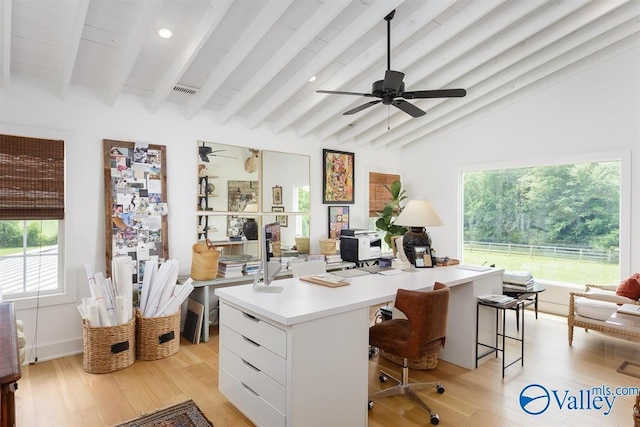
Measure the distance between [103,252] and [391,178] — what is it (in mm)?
4349

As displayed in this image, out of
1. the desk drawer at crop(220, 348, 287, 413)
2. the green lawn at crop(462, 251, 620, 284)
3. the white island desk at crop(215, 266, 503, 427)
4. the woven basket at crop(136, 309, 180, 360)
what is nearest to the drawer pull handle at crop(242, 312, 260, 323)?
the white island desk at crop(215, 266, 503, 427)

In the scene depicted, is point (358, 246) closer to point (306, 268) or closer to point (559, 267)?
point (306, 268)

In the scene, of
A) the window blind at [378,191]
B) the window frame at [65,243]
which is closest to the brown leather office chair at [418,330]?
the window frame at [65,243]

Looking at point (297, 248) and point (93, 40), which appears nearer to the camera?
point (93, 40)

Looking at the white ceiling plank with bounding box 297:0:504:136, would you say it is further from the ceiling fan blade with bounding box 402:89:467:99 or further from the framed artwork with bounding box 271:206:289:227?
the framed artwork with bounding box 271:206:289:227

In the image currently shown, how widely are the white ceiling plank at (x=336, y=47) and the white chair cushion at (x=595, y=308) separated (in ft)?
9.97

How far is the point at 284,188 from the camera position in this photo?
486 centimetres

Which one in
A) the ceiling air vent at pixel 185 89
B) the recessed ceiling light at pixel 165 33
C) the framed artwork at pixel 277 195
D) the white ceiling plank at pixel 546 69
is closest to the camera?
the recessed ceiling light at pixel 165 33

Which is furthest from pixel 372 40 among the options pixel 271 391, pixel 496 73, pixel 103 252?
pixel 103 252

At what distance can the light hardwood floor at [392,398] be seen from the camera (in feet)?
7.80

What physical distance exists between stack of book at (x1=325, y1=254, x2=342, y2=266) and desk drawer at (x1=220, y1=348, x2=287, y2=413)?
2.54 m

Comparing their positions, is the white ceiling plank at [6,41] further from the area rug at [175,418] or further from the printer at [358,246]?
the printer at [358,246]

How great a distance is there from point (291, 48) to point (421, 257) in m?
2.13

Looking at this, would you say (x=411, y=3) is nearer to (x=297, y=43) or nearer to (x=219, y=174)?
(x=297, y=43)
